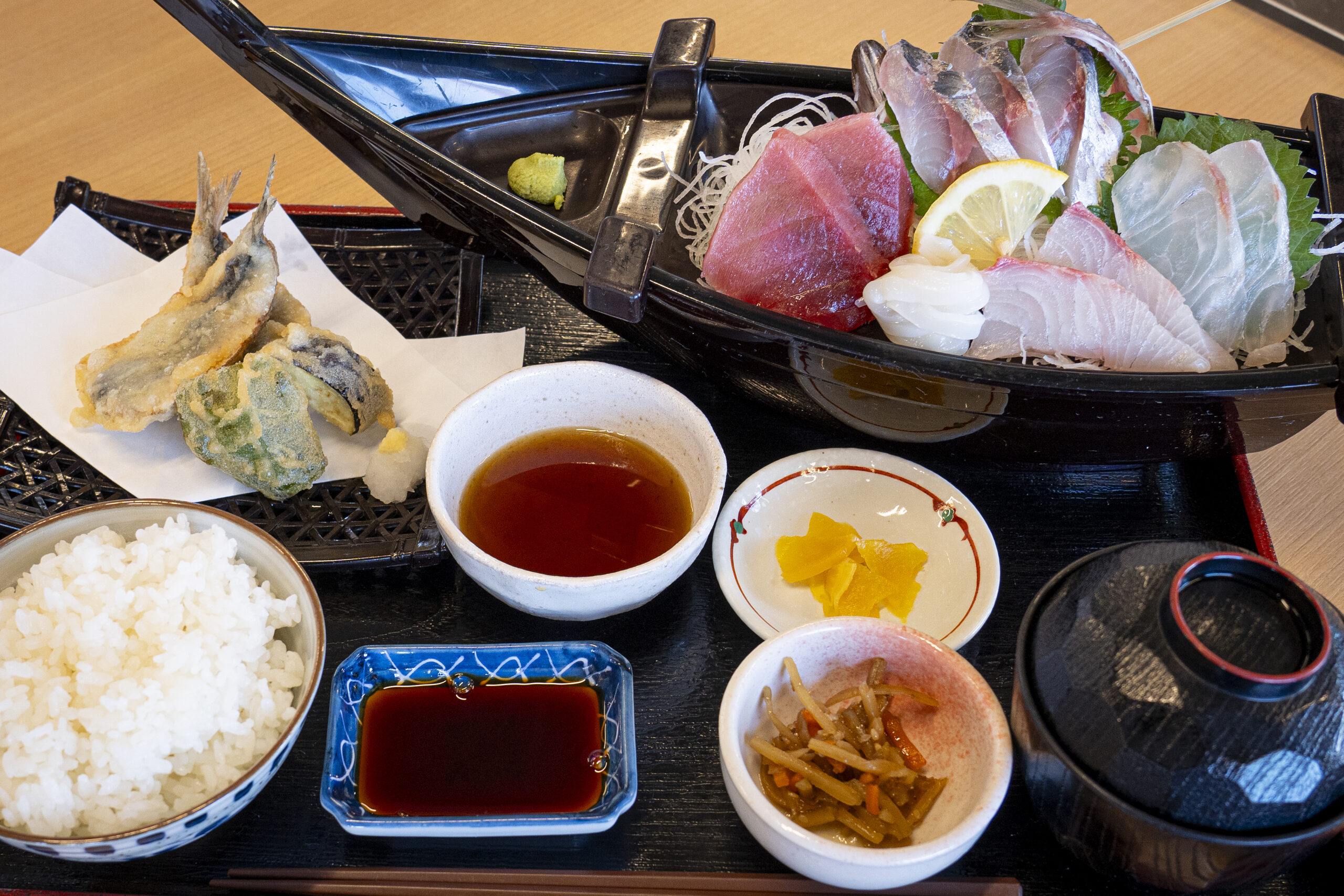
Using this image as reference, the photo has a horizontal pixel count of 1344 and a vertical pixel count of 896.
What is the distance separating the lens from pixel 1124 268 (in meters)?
1.41

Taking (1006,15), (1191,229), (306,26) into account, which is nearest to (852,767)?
(1191,229)

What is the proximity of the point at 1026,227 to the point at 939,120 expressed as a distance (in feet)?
0.76

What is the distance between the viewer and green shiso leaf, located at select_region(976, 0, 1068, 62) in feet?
5.48

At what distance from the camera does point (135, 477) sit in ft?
4.79

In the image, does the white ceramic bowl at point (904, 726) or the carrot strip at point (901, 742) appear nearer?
the white ceramic bowl at point (904, 726)

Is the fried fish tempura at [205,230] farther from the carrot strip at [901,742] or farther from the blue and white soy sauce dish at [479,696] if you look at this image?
the carrot strip at [901,742]

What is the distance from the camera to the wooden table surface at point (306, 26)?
7.31ft

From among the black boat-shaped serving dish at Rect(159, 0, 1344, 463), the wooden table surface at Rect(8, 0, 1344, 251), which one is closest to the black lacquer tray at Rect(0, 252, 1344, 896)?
the black boat-shaped serving dish at Rect(159, 0, 1344, 463)

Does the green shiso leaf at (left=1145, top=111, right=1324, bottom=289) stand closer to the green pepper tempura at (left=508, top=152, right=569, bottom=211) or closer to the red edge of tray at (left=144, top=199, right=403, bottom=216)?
the green pepper tempura at (left=508, top=152, right=569, bottom=211)

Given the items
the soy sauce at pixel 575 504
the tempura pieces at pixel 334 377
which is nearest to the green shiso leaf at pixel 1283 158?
the soy sauce at pixel 575 504

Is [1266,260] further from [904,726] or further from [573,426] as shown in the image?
[573,426]

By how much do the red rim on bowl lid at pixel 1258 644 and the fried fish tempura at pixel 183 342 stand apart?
1.33 m

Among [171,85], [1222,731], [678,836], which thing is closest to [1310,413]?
[1222,731]

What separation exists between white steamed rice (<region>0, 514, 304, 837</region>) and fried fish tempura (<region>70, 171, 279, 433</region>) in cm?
27
